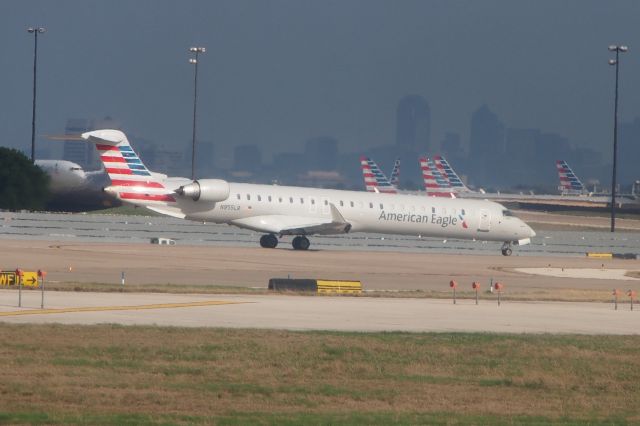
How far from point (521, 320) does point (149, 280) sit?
1341 cm

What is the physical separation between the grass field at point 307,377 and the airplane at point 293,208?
1281 inches

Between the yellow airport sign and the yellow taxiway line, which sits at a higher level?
the yellow airport sign

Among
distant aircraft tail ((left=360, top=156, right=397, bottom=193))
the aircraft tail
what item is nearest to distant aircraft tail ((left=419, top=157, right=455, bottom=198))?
distant aircraft tail ((left=360, top=156, right=397, bottom=193))

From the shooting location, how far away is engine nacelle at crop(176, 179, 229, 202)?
55972mm

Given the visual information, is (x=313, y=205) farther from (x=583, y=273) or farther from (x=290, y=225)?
(x=583, y=273)

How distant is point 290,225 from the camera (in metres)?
58.3

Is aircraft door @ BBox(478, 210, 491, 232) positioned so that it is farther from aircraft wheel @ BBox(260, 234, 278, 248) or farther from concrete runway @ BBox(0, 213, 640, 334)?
aircraft wheel @ BBox(260, 234, 278, 248)

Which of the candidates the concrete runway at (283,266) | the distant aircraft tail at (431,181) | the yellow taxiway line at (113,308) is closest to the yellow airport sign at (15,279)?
the concrete runway at (283,266)

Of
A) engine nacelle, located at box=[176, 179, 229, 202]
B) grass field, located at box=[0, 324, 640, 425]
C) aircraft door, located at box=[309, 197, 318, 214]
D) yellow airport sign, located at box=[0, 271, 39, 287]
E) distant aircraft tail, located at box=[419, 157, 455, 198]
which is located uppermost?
distant aircraft tail, located at box=[419, 157, 455, 198]

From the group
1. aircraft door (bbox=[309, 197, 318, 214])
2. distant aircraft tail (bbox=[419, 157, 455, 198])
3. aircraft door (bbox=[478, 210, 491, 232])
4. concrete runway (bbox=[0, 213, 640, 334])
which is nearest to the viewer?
concrete runway (bbox=[0, 213, 640, 334])

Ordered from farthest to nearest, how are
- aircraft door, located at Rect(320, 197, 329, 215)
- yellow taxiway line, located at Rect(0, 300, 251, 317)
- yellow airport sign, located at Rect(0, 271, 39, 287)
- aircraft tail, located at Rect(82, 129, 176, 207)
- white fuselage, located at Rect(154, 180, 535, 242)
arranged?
aircraft door, located at Rect(320, 197, 329, 215) → white fuselage, located at Rect(154, 180, 535, 242) → aircraft tail, located at Rect(82, 129, 176, 207) → yellow airport sign, located at Rect(0, 271, 39, 287) → yellow taxiway line, located at Rect(0, 300, 251, 317)

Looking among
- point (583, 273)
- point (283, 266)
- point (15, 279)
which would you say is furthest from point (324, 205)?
point (15, 279)

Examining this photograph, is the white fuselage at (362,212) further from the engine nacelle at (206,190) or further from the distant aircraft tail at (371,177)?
the distant aircraft tail at (371,177)

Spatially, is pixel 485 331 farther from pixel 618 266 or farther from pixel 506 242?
pixel 506 242
